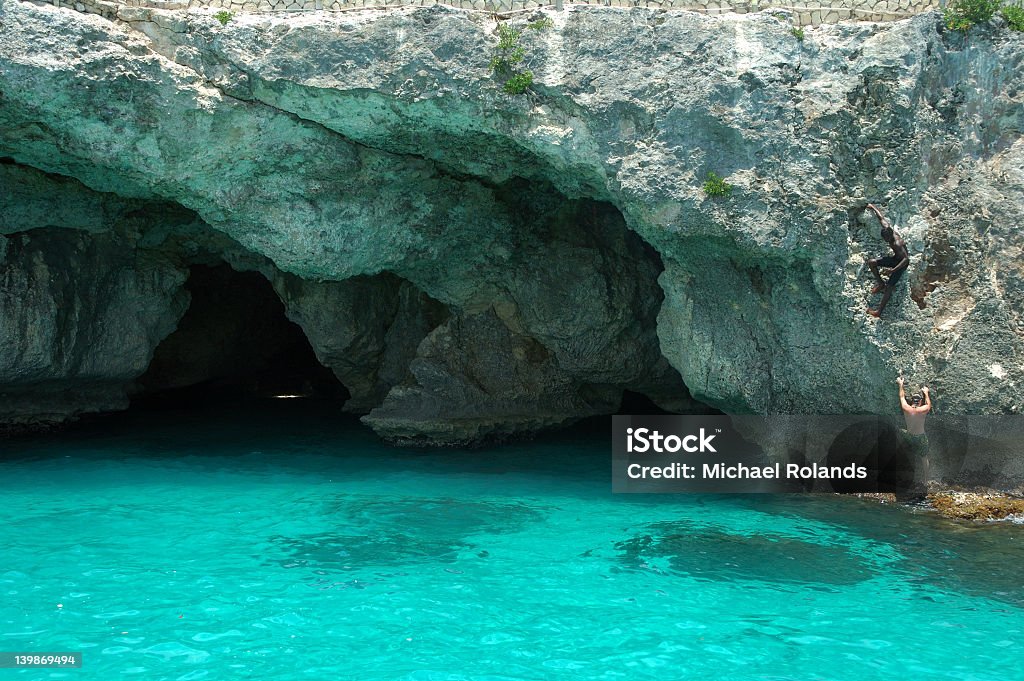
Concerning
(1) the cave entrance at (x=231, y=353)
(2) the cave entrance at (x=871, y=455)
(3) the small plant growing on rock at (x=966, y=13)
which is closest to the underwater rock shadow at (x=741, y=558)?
(2) the cave entrance at (x=871, y=455)

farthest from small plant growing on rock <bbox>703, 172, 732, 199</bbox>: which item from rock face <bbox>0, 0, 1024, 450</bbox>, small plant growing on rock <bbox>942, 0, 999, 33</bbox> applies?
small plant growing on rock <bbox>942, 0, 999, 33</bbox>

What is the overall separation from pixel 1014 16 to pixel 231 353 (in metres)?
21.0

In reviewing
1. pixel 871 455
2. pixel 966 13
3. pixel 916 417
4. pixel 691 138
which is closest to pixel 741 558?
pixel 916 417

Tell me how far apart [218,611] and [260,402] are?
16865 mm

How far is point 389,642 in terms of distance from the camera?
7.88 metres

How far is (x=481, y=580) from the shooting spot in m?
9.42

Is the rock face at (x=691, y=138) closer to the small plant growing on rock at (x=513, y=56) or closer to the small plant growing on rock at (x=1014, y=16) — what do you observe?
the small plant growing on rock at (x=513, y=56)

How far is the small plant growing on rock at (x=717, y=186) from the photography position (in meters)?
11.7

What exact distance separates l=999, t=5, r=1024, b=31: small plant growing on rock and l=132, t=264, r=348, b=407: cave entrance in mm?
17974

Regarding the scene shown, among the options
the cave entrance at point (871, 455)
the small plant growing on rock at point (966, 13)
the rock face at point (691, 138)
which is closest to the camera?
the rock face at point (691, 138)

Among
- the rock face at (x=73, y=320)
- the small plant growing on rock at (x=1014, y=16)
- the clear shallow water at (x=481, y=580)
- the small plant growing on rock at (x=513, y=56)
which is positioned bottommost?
the clear shallow water at (x=481, y=580)

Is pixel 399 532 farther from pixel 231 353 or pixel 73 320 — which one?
pixel 231 353

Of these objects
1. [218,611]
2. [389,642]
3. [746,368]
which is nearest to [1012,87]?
[746,368]

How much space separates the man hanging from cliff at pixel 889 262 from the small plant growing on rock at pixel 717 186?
197 cm
